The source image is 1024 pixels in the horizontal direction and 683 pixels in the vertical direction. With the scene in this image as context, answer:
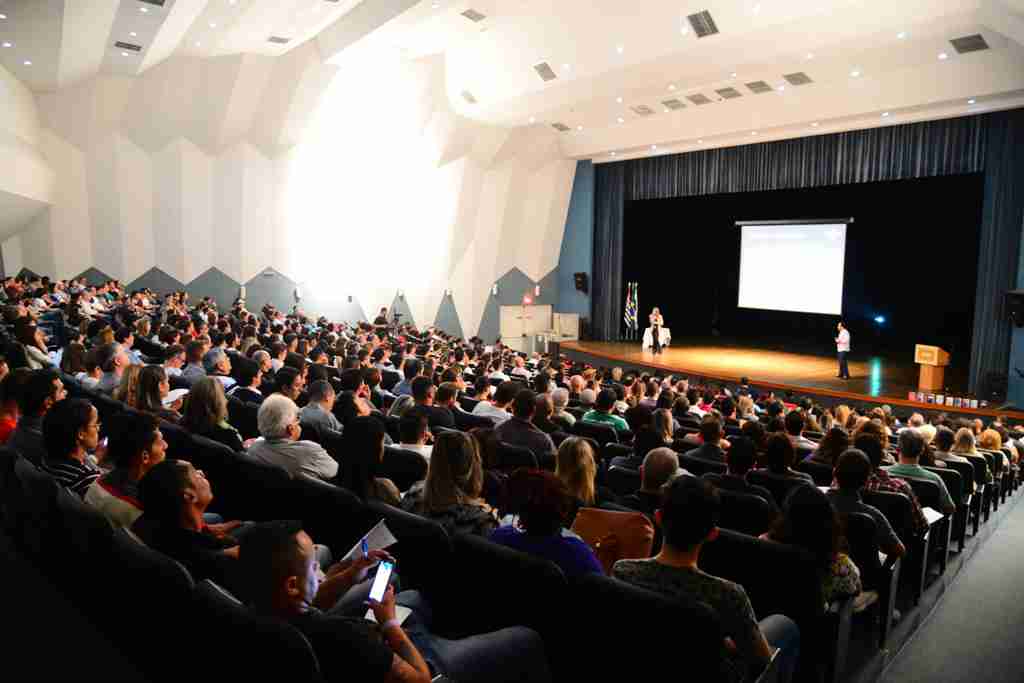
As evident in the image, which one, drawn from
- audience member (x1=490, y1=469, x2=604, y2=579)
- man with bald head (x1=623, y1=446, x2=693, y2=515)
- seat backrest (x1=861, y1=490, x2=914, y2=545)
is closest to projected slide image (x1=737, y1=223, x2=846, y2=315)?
seat backrest (x1=861, y1=490, x2=914, y2=545)

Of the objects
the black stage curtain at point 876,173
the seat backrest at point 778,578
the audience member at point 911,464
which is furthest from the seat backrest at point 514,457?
the black stage curtain at point 876,173

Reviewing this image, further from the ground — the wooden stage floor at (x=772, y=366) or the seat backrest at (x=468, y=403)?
the seat backrest at (x=468, y=403)

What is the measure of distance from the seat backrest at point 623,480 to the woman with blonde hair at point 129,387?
2.98 metres

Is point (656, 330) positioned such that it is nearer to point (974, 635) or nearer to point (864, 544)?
point (974, 635)

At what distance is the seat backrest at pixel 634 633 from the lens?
1995 mm

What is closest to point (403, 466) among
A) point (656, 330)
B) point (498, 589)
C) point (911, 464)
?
point (498, 589)

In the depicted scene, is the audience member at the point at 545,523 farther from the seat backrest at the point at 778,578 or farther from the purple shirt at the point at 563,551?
the seat backrest at the point at 778,578

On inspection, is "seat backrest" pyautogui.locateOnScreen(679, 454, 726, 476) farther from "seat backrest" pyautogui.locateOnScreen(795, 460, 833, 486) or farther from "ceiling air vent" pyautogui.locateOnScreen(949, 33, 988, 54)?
"ceiling air vent" pyautogui.locateOnScreen(949, 33, 988, 54)

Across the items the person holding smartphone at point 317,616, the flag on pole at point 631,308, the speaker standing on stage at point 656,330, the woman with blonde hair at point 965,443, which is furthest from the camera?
the flag on pole at point 631,308

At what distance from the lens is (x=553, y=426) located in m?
5.58

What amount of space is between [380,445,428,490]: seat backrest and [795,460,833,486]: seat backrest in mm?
2584

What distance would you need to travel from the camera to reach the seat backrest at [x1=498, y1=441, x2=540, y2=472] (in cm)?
442

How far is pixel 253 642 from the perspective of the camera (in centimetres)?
162

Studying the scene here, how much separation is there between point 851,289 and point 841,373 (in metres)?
5.27
